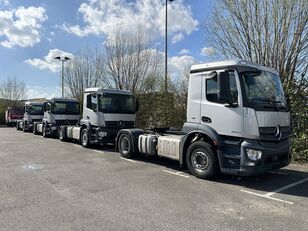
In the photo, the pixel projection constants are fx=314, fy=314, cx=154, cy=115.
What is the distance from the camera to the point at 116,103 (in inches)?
514

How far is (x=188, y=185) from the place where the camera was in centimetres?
715

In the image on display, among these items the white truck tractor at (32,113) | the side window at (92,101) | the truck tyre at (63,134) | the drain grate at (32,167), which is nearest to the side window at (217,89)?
the drain grate at (32,167)

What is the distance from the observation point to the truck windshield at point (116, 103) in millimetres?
12797

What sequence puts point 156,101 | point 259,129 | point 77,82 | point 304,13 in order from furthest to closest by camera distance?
point 77,82, point 156,101, point 304,13, point 259,129

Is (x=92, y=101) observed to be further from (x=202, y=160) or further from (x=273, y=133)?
(x=273, y=133)

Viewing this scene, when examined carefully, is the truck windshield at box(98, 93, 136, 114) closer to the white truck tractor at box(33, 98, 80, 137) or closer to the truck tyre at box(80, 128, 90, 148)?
the truck tyre at box(80, 128, 90, 148)

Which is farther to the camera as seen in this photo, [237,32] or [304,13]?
[237,32]

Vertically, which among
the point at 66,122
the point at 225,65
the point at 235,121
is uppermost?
the point at 225,65

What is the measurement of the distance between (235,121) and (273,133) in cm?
95

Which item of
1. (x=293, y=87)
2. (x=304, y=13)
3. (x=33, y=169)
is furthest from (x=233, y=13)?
(x=33, y=169)

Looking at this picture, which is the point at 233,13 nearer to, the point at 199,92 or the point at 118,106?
the point at 118,106

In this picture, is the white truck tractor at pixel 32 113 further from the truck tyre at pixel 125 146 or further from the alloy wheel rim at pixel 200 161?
the alloy wheel rim at pixel 200 161

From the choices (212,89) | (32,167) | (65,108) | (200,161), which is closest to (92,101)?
(32,167)

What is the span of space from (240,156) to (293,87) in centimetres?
557
